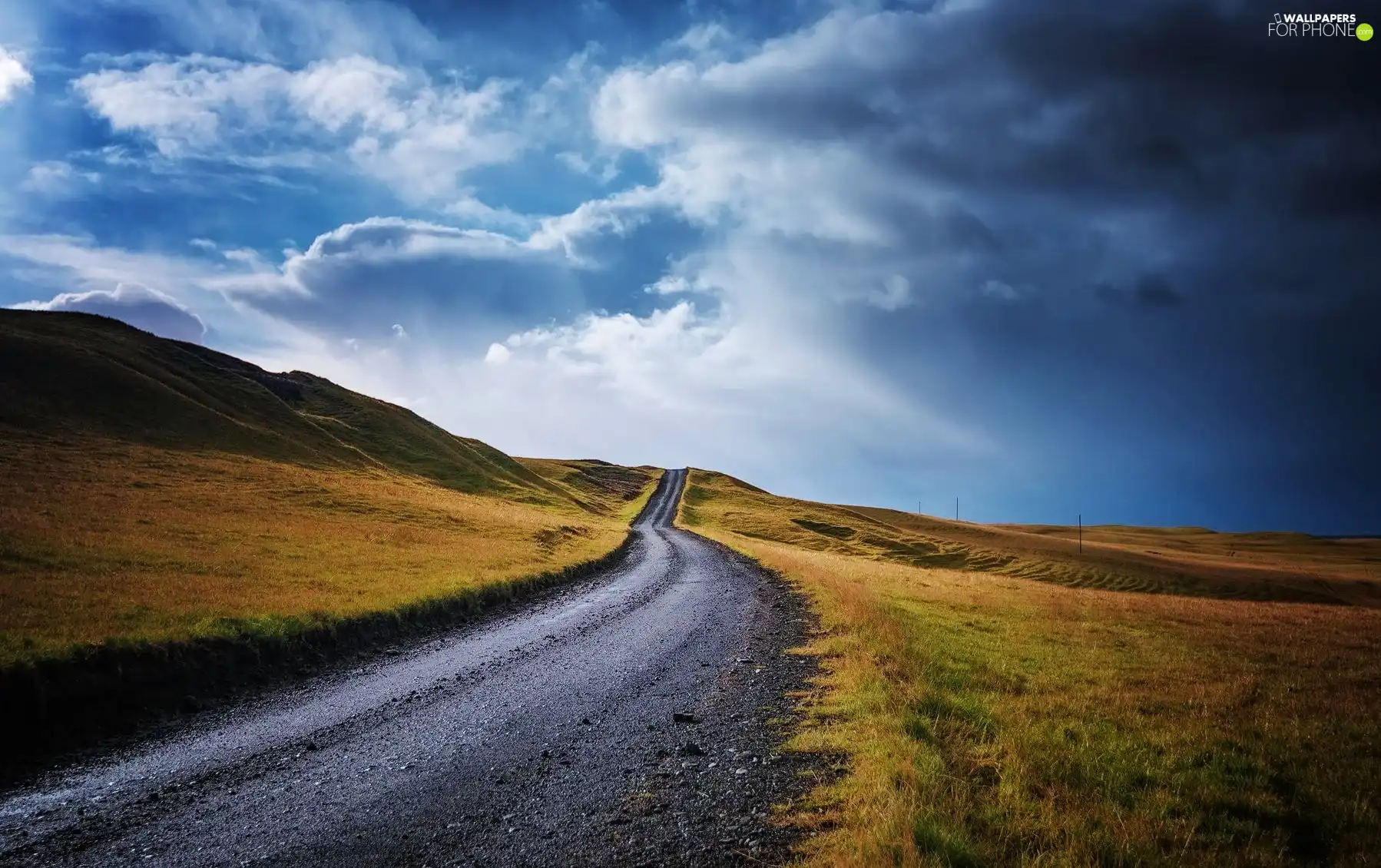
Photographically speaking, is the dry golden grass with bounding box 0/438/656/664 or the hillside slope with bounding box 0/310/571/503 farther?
the hillside slope with bounding box 0/310/571/503

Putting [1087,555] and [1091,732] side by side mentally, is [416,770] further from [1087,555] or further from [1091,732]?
[1087,555]

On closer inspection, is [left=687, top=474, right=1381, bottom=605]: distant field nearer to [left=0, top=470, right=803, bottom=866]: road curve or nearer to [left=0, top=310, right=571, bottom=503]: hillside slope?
[left=0, top=310, right=571, bottom=503]: hillside slope

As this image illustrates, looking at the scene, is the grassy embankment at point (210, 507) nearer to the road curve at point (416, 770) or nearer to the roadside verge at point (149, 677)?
the roadside verge at point (149, 677)

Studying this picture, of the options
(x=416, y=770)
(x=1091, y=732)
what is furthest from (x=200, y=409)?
(x=1091, y=732)

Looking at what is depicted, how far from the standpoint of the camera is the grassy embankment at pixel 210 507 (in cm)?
1652

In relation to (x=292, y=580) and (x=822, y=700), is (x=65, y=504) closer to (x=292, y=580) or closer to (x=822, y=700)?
(x=292, y=580)

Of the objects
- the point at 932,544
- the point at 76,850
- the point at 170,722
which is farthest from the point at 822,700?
the point at 932,544

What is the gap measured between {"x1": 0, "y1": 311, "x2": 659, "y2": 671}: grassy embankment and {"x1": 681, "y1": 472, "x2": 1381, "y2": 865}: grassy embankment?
46.4ft

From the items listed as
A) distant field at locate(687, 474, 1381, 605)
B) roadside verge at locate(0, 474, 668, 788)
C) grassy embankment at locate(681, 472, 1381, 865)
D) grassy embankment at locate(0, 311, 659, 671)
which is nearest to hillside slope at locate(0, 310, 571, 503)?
grassy embankment at locate(0, 311, 659, 671)

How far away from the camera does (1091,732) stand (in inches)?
377

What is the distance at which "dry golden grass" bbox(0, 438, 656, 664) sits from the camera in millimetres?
15422

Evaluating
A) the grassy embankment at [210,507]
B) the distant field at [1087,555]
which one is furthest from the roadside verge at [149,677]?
the distant field at [1087,555]

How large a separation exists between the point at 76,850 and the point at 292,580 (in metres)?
16.1

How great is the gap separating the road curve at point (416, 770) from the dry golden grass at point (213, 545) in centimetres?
478
